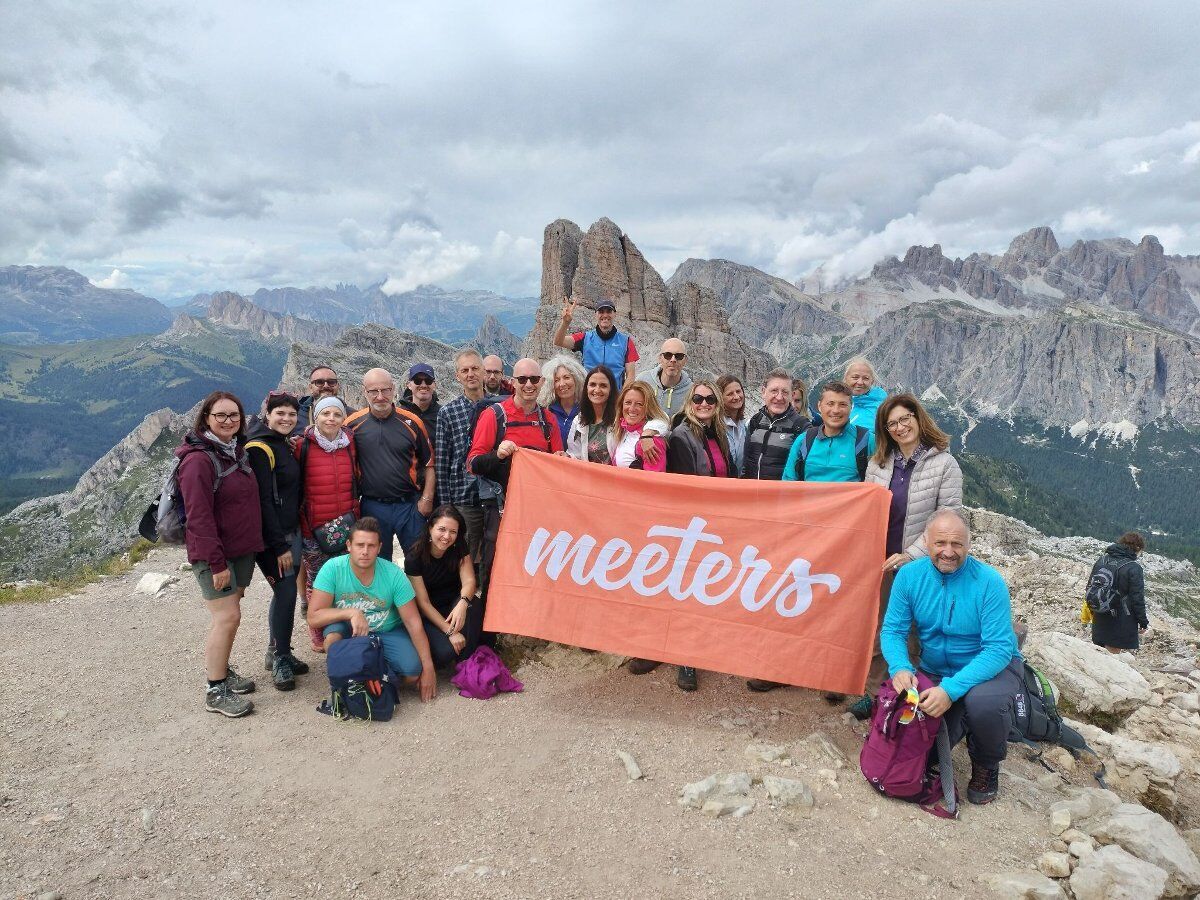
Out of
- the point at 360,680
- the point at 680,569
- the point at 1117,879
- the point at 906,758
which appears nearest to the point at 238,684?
the point at 360,680

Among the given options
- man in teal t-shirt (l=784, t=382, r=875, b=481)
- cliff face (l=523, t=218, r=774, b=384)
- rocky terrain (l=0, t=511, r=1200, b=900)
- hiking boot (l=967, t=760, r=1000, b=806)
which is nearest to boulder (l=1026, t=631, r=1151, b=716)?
rocky terrain (l=0, t=511, r=1200, b=900)

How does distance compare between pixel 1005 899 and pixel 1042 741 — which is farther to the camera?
pixel 1042 741

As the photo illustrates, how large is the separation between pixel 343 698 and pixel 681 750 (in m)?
3.97

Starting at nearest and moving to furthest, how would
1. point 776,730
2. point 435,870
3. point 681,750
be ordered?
point 435,870 → point 681,750 → point 776,730

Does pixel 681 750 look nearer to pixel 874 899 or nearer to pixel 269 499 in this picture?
pixel 874 899

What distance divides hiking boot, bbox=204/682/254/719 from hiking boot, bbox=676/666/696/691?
210 inches

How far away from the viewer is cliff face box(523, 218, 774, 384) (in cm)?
9925

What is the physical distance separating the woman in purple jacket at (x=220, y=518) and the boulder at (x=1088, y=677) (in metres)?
11.2

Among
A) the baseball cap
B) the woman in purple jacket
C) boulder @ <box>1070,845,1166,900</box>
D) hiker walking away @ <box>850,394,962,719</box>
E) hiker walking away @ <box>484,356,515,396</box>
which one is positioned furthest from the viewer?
hiker walking away @ <box>484,356,515,396</box>

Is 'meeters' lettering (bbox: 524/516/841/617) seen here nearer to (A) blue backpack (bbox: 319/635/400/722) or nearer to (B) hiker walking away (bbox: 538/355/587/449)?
(B) hiker walking away (bbox: 538/355/587/449)

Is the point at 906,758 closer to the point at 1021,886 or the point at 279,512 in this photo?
the point at 1021,886

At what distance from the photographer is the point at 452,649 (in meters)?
7.79

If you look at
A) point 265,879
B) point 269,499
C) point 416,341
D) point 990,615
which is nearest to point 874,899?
point 990,615

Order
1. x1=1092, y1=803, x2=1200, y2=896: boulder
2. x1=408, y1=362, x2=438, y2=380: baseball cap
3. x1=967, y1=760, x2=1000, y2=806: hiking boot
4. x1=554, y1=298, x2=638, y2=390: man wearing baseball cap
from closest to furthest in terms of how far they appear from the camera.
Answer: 1. x1=1092, y1=803, x2=1200, y2=896: boulder
2. x1=967, y1=760, x2=1000, y2=806: hiking boot
3. x1=408, y1=362, x2=438, y2=380: baseball cap
4. x1=554, y1=298, x2=638, y2=390: man wearing baseball cap
